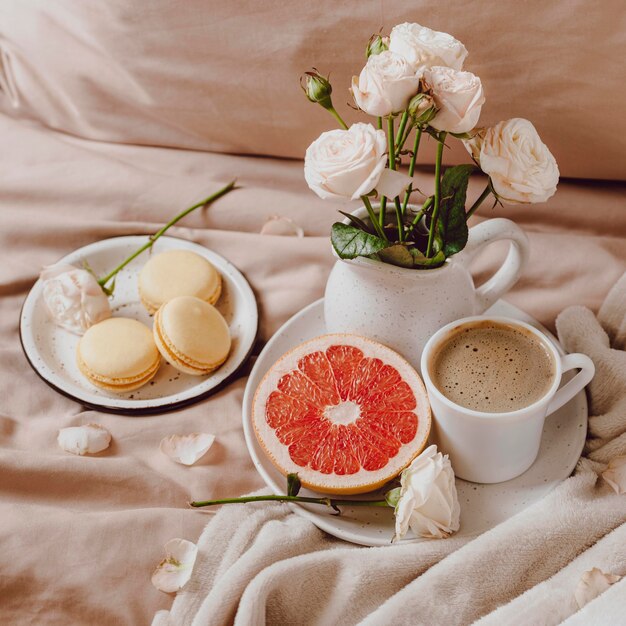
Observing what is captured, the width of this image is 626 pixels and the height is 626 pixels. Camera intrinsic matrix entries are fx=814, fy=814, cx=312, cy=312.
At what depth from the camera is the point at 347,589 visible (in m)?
0.77

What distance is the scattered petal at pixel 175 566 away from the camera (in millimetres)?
793

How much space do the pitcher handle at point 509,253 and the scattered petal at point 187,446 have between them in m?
0.35

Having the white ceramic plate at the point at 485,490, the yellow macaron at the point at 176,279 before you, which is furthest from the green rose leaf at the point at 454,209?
the yellow macaron at the point at 176,279

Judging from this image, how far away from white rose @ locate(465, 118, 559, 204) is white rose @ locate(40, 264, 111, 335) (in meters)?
0.52

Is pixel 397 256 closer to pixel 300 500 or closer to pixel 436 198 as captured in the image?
pixel 436 198

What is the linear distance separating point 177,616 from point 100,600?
0.08 meters

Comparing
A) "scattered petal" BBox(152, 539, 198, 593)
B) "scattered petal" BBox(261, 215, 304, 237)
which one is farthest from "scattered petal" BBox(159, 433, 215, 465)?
"scattered petal" BBox(261, 215, 304, 237)

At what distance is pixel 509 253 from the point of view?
0.92 metres

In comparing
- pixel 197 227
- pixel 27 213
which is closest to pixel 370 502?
pixel 197 227

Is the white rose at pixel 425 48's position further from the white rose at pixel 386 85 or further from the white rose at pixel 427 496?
the white rose at pixel 427 496

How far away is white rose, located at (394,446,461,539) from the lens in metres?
0.76

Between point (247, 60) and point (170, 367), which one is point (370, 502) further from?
point (247, 60)

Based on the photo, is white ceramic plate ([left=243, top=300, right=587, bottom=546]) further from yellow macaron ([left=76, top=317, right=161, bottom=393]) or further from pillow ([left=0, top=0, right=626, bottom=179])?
pillow ([left=0, top=0, right=626, bottom=179])

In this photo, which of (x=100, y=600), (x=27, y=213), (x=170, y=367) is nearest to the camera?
(x=100, y=600)
